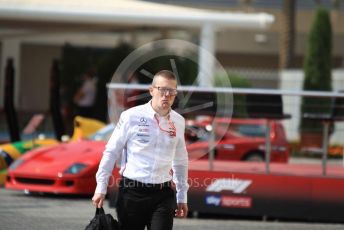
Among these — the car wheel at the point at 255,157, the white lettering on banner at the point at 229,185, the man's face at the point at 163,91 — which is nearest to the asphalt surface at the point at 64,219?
A: the white lettering on banner at the point at 229,185

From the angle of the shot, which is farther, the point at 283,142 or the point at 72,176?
the point at 283,142

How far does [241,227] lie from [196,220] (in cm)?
78

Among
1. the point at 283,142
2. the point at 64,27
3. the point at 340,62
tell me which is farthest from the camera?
the point at 340,62

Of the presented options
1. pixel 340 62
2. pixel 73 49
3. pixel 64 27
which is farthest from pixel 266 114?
pixel 340 62

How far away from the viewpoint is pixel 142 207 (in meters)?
6.71

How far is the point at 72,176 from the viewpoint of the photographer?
13.3 m

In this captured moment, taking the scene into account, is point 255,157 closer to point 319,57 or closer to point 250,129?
point 250,129

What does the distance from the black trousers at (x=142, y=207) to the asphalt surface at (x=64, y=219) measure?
3512 millimetres

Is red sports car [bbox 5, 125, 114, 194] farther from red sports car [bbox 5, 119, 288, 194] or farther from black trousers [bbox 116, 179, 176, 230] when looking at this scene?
black trousers [bbox 116, 179, 176, 230]

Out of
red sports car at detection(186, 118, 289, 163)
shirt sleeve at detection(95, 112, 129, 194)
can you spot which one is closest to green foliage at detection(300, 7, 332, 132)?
red sports car at detection(186, 118, 289, 163)

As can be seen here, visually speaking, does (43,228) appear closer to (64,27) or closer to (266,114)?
(266,114)

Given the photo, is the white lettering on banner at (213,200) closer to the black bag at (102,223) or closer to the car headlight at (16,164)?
the car headlight at (16,164)

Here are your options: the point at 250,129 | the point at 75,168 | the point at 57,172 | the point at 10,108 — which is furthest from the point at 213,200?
the point at 10,108

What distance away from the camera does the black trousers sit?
6699 millimetres
